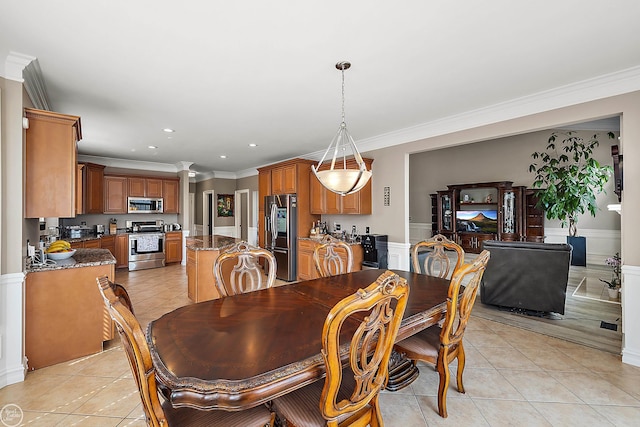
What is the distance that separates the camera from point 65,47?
2.17 meters

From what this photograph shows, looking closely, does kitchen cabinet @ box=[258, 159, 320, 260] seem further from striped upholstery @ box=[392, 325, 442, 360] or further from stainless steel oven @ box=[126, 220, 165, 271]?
striped upholstery @ box=[392, 325, 442, 360]

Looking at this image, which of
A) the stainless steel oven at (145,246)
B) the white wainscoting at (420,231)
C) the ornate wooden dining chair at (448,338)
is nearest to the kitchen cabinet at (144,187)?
the stainless steel oven at (145,246)

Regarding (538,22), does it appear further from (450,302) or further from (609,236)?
(609,236)

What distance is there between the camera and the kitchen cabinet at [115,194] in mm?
6438

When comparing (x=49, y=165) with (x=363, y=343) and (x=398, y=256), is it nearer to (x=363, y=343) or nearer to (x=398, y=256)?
(x=363, y=343)

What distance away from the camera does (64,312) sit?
2.62 meters

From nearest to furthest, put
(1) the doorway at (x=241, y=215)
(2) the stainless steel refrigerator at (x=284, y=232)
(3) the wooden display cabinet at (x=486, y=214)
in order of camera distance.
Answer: (2) the stainless steel refrigerator at (x=284, y=232)
(3) the wooden display cabinet at (x=486, y=214)
(1) the doorway at (x=241, y=215)

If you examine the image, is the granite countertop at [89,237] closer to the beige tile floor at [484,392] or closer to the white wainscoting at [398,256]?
the beige tile floor at [484,392]

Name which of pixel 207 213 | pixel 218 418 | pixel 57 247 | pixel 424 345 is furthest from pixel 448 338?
pixel 207 213

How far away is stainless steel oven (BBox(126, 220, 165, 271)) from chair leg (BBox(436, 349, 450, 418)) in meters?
6.51

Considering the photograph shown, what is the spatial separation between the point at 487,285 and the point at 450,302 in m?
2.63

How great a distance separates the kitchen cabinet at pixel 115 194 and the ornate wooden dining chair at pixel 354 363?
6.76 m

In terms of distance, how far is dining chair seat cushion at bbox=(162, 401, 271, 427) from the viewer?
1235mm

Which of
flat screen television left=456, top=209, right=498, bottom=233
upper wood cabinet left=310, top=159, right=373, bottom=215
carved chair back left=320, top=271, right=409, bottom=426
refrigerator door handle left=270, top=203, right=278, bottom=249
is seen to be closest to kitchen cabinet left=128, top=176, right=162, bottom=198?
refrigerator door handle left=270, top=203, right=278, bottom=249
